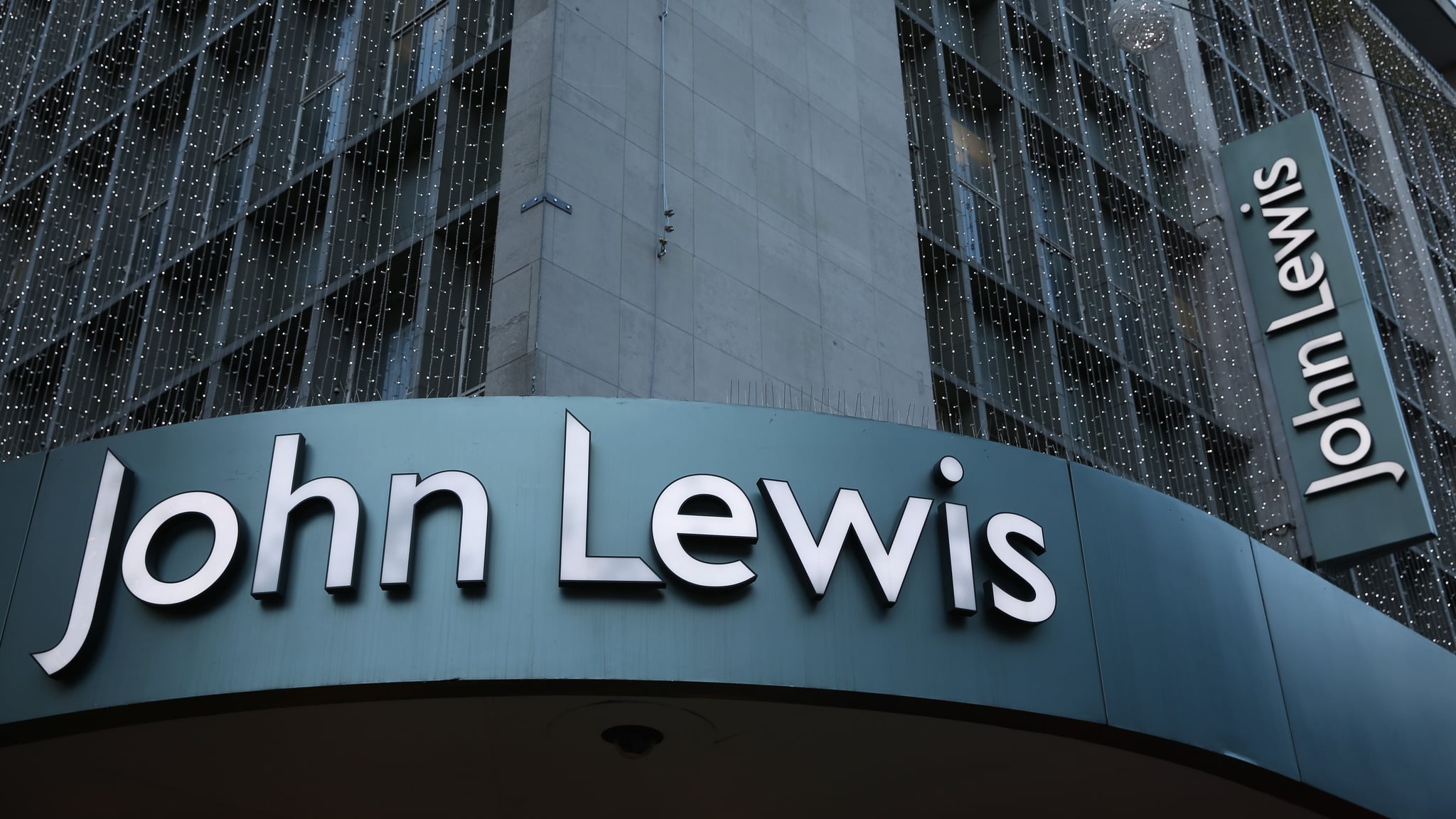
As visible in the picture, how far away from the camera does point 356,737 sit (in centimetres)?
852

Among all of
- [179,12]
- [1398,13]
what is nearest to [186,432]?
[179,12]

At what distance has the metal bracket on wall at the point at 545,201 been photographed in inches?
459

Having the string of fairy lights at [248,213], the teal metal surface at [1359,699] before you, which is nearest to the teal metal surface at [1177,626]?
the teal metal surface at [1359,699]

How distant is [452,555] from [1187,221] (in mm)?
16247

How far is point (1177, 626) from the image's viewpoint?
9.40 m

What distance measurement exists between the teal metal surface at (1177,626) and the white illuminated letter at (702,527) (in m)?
2.39

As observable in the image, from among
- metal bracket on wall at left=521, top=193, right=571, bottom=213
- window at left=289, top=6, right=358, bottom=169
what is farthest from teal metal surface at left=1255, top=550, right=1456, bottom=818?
window at left=289, top=6, right=358, bottom=169

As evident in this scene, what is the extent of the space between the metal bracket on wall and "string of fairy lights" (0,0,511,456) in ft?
3.17

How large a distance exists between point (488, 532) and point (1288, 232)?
1394 centimetres

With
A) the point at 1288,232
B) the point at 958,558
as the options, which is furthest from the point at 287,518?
the point at 1288,232

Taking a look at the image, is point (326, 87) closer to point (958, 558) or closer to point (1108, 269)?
point (1108, 269)

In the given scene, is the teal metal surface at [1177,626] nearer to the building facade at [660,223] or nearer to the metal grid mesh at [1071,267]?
the building facade at [660,223]

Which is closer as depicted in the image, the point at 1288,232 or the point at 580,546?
the point at 580,546

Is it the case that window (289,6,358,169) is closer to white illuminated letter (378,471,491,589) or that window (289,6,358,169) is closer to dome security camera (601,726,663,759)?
white illuminated letter (378,471,491,589)
